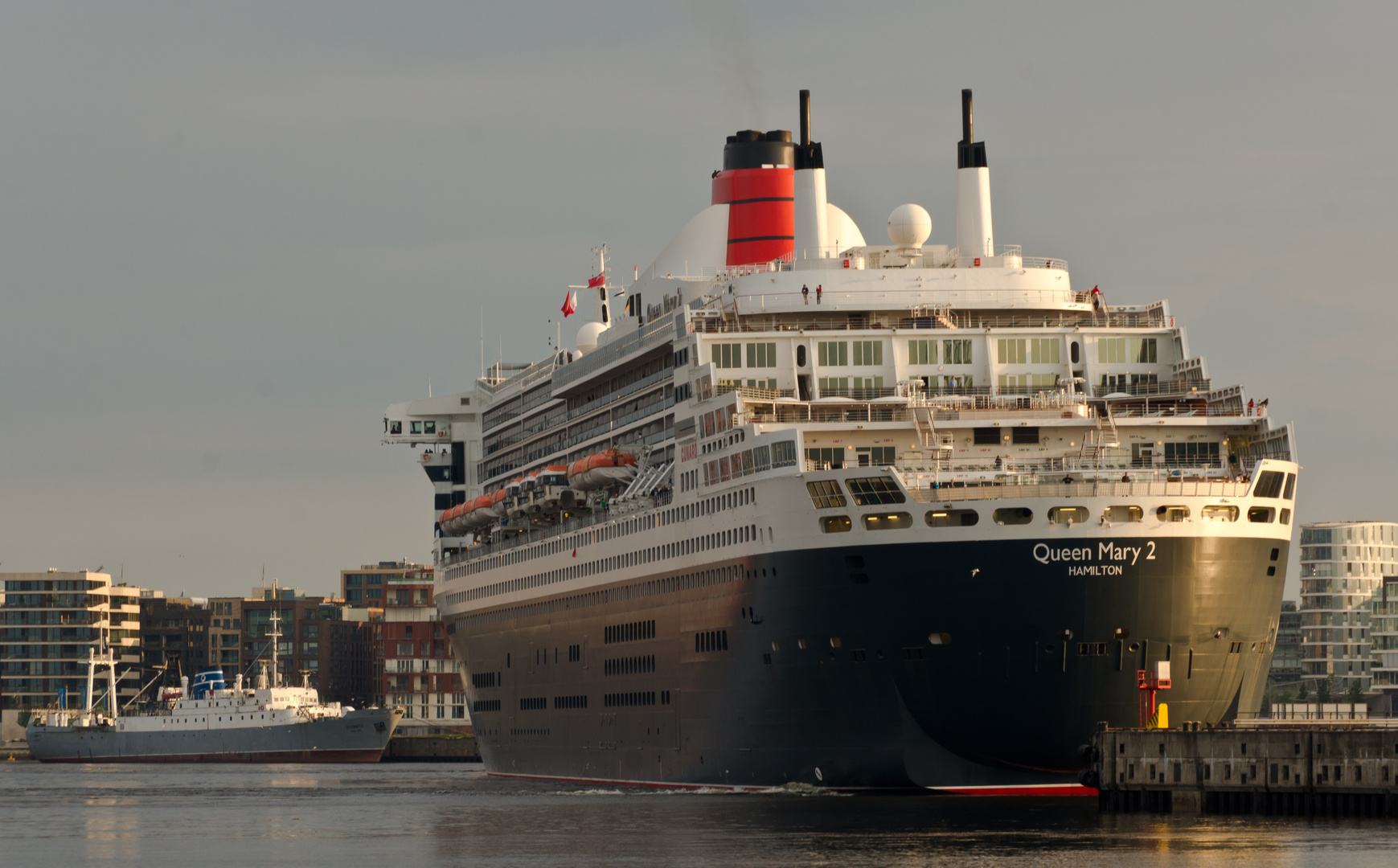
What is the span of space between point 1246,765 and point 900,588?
9.75 m

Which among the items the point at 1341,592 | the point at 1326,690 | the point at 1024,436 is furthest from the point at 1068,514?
the point at 1341,592

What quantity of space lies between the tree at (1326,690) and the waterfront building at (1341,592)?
51 centimetres

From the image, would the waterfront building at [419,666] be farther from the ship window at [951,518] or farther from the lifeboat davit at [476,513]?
the ship window at [951,518]

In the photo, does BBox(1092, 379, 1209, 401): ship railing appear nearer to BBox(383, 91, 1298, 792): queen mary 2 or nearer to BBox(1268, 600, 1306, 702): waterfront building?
BBox(383, 91, 1298, 792): queen mary 2

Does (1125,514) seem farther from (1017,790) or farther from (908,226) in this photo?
(908,226)

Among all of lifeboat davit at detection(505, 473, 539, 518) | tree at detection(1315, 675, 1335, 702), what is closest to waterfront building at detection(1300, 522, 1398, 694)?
tree at detection(1315, 675, 1335, 702)

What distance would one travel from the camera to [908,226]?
221 feet

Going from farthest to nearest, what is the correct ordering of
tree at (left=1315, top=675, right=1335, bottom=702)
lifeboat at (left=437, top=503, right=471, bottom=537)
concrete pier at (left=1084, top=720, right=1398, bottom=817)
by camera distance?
tree at (left=1315, top=675, right=1335, bottom=702) → lifeboat at (left=437, top=503, right=471, bottom=537) → concrete pier at (left=1084, top=720, right=1398, bottom=817)

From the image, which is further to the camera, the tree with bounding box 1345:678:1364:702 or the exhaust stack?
the tree with bounding box 1345:678:1364:702

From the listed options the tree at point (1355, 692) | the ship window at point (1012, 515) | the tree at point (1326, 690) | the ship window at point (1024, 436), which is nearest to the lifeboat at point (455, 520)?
the ship window at point (1024, 436)

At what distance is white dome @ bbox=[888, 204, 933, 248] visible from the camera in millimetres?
67562

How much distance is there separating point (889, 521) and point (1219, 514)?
8543mm

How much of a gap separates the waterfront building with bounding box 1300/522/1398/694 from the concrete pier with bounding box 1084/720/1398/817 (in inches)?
4284

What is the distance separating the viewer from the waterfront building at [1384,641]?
14412 centimetres
